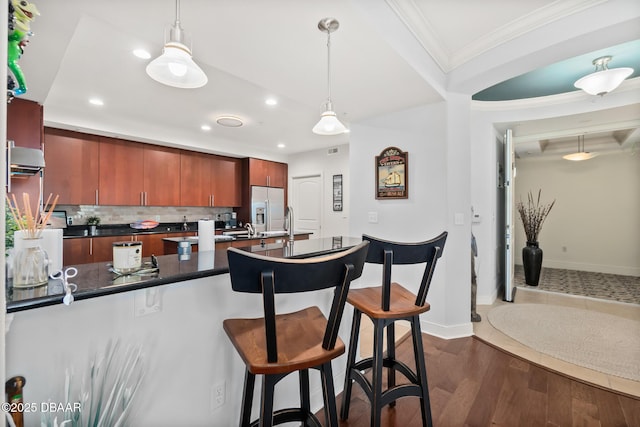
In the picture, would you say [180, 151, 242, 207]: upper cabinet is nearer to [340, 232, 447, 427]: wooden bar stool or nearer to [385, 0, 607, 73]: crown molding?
[385, 0, 607, 73]: crown molding

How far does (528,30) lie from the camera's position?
200cm

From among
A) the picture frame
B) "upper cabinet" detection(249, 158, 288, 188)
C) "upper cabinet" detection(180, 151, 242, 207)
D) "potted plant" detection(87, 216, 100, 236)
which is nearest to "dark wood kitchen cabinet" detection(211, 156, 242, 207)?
"upper cabinet" detection(180, 151, 242, 207)

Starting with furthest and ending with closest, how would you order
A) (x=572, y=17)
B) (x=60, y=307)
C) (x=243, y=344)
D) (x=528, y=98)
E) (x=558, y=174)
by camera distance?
(x=558, y=174) < (x=528, y=98) < (x=572, y=17) < (x=243, y=344) < (x=60, y=307)

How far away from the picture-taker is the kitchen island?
0.83 metres

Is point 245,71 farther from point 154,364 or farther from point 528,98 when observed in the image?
point 528,98

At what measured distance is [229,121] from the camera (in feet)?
12.9

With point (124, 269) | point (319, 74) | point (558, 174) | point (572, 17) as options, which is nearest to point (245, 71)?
point (319, 74)

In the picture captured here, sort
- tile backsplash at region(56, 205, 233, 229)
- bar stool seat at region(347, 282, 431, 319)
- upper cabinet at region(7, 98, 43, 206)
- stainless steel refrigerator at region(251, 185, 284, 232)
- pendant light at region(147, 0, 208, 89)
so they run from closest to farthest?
pendant light at region(147, 0, 208, 89), bar stool seat at region(347, 282, 431, 319), upper cabinet at region(7, 98, 43, 206), tile backsplash at region(56, 205, 233, 229), stainless steel refrigerator at region(251, 185, 284, 232)

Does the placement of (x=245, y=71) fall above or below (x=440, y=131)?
above

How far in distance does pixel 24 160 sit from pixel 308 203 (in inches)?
172

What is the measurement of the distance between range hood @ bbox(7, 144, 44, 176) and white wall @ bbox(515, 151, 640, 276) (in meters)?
7.35

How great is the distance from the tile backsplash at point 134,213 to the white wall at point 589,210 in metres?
6.63

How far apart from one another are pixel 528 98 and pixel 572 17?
184 centimetres

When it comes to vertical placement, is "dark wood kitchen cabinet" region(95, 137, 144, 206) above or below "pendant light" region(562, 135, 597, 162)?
below
